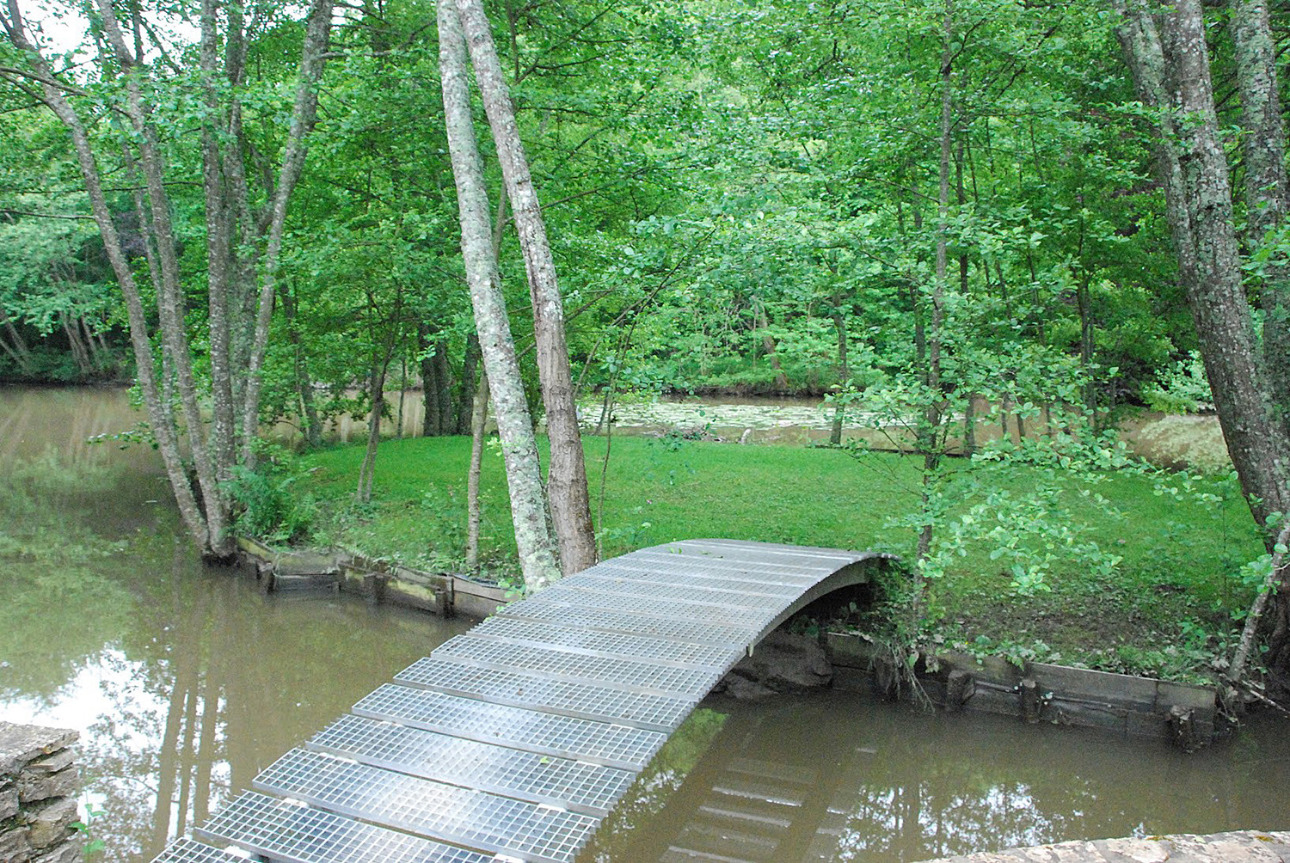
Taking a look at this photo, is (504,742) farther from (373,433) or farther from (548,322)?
(373,433)

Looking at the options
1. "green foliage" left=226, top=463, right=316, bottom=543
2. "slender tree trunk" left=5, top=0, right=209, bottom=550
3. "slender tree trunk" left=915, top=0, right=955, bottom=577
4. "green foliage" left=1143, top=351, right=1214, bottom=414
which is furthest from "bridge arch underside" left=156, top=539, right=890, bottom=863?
"slender tree trunk" left=5, top=0, right=209, bottom=550

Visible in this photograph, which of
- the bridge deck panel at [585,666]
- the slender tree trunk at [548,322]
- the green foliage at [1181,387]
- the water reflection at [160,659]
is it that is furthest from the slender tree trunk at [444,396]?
the bridge deck panel at [585,666]

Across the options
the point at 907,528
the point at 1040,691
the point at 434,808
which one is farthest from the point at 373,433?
the point at 434,808

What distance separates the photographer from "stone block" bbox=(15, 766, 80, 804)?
2947 mm

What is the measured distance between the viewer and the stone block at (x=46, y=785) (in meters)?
2.95

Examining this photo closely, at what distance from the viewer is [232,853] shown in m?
2.51

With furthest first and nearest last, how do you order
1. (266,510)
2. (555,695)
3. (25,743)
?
(266,510) < (555,695) < (25,743)

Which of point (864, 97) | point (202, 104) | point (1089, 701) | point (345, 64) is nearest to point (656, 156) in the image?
point (864, 97)

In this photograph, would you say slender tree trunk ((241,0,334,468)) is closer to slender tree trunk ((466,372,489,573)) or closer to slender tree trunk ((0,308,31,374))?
slender tree trunk ((466,372,489,573))

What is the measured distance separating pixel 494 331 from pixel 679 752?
358 cm

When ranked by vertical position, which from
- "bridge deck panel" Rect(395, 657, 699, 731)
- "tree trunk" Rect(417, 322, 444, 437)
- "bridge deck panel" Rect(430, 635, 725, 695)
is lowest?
"bridge deck panel" Rect(395, 657, 699, 731)

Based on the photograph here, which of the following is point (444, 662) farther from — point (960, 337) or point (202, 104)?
point (202, 104)

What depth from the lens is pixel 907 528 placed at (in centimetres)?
891

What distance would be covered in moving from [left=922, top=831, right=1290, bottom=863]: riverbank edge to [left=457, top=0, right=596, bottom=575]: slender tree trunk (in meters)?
4.60
